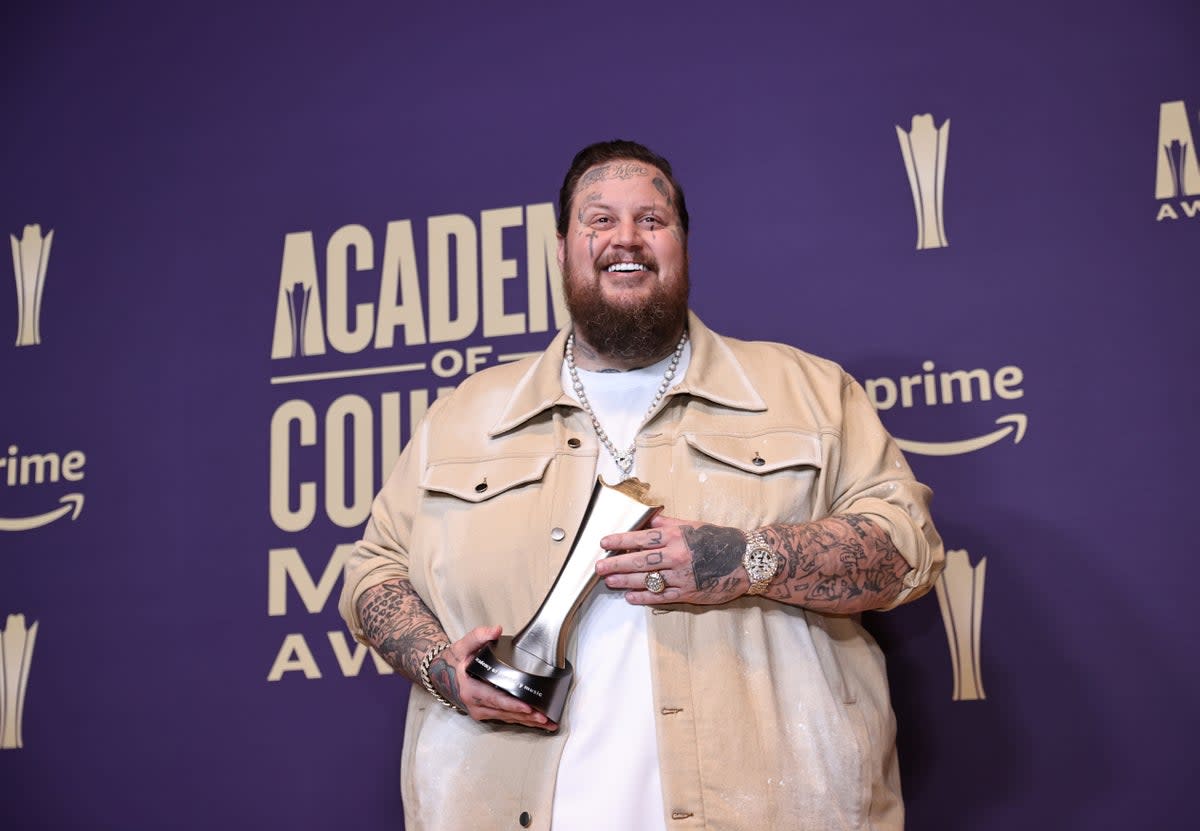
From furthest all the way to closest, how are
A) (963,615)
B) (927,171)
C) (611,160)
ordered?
(927,171)
(963,615)
(611,160)

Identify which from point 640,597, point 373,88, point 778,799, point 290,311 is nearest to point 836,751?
point 778,799

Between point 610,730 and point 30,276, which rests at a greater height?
point 30,276

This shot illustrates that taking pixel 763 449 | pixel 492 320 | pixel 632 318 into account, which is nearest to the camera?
pixel 763 449

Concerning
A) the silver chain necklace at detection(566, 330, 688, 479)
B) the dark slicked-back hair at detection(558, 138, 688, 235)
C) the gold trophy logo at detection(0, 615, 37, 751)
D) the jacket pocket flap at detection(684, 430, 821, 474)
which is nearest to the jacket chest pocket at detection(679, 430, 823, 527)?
the jacket pocket flap at detection(684, 430, 821, 474)

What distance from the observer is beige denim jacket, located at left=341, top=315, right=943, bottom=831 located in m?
2.04

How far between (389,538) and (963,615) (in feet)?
3.82

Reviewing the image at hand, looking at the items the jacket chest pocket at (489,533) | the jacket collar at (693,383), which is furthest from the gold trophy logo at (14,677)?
the jacket collar at (693,383)

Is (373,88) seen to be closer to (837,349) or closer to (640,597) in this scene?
(837,349)

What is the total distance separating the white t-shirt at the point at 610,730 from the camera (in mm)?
2029

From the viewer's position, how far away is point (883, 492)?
2.22m

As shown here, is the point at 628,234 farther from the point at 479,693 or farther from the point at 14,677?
the point at 14,677

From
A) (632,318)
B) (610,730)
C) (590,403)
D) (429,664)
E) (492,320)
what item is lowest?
(610,730)

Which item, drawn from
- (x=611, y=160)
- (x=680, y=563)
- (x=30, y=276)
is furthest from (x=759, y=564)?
(x=30, y=276)

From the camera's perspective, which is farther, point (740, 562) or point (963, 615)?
point (963, 615)
